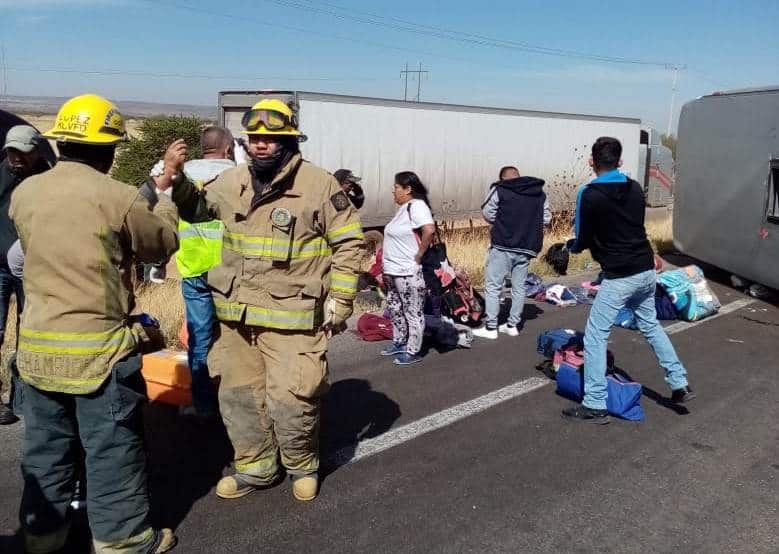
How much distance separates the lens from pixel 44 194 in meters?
2.88

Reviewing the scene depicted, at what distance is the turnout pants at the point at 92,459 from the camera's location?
300 cm

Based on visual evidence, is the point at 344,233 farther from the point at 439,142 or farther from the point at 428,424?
the point at 439,142

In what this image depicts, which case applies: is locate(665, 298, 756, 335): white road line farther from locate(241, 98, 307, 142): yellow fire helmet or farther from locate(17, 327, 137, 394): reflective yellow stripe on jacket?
locate(17, 327, 137, 394): reflective yellow stripe on jacket

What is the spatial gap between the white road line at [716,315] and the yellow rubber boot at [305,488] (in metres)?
5.33

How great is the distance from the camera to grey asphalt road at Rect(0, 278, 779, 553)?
3.59 metres

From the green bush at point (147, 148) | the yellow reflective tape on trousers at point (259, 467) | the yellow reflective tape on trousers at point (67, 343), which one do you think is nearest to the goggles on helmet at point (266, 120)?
the yellow reflective tape on trousers at point (67, 343)

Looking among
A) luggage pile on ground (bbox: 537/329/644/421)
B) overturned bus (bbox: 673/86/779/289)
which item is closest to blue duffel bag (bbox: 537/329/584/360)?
luggage pile on ground (bbox: 537/329/644/421)

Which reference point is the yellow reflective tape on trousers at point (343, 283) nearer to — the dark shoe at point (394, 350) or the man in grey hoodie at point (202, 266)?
the man in grey hoodie at point (202, 266)

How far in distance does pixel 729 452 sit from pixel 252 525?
313 centimetres

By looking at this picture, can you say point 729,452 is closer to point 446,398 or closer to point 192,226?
point 446,398

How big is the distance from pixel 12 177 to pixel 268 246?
2225mm

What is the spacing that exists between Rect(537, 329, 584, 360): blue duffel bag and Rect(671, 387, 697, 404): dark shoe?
1187mm

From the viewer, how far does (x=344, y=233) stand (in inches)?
148

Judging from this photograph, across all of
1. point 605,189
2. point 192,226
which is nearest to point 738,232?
point 605,189
